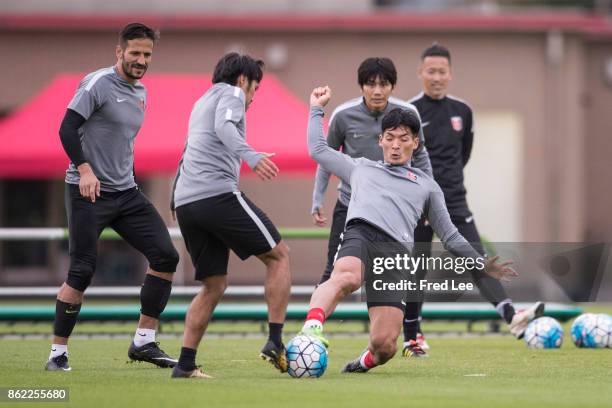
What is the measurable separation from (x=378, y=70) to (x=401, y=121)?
36.7 inches

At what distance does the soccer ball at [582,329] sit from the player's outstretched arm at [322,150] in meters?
3.30

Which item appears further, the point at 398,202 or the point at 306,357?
the point at 398,202

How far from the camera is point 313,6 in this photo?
2675cm

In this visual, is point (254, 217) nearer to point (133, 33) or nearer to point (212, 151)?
point (212, 151)

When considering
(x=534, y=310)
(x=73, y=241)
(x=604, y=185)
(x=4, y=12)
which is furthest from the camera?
(x=604, y=185)

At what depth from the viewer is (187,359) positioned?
28.7 ft

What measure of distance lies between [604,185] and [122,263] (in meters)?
9.91

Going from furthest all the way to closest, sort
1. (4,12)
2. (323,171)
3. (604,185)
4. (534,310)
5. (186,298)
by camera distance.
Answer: (604,185) → (4,12) → (186,298) → (534,310) → (323,171)

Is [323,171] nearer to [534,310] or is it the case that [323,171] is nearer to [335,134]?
[335,134]

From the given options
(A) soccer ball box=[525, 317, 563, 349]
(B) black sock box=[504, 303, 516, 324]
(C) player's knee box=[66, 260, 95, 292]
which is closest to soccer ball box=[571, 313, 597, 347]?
(A) soccer ball box=[525, 317, 563, 349]

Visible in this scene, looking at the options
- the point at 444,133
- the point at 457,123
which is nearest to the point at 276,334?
the point at 444,133

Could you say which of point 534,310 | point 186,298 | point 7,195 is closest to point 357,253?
point 534,310

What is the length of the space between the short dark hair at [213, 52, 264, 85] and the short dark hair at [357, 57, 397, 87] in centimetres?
129

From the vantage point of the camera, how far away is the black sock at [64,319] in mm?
9586
